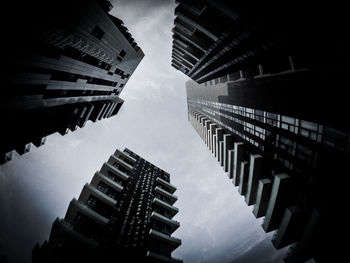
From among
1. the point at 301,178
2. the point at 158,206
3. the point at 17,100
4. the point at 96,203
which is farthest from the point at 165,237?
the point at 17,100

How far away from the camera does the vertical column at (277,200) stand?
1725 cm

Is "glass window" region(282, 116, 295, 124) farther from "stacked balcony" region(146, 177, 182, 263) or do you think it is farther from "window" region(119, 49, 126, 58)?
"stacked balcony" region(146, 177, 182, 263)

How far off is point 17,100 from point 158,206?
36801mm

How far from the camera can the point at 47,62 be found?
15.9 m

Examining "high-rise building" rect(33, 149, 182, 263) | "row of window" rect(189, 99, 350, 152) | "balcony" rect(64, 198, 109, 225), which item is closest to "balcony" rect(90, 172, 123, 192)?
"high-rise building" rect(33, 149, 182, 263)

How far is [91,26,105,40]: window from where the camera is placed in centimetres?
2003

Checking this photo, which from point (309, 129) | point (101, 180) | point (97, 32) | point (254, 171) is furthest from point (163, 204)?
point (97, 32)

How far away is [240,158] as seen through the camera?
27984 millimetres

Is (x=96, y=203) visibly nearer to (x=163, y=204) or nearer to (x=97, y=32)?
(x=163, y=204)

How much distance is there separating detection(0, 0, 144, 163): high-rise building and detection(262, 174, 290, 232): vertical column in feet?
77.1

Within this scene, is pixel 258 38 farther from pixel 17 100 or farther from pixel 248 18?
pixel 17 100

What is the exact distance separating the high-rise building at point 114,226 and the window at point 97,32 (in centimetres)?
2534

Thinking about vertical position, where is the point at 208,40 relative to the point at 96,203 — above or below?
above

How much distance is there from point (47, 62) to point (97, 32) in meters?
7.56
